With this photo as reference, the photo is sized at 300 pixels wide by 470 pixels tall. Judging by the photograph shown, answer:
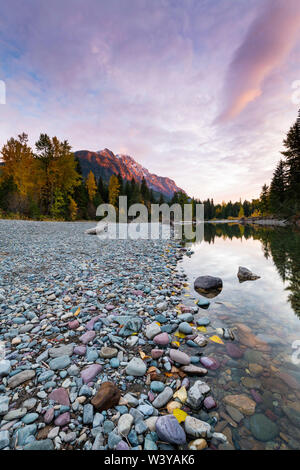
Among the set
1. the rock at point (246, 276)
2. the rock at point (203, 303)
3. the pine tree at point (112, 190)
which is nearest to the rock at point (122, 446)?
the rock at point (203, 303)

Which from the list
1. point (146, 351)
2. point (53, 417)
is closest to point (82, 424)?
point (53, 417)

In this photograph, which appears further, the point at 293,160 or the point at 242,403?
the point at 293,160

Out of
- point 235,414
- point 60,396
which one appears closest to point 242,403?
point 235,414

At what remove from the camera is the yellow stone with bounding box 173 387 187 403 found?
196cm

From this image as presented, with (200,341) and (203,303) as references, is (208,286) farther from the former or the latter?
(200,341)

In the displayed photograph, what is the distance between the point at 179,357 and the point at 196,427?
900 mm

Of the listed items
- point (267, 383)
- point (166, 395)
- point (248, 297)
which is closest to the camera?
point (166, 395)

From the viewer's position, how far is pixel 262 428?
1742 mm

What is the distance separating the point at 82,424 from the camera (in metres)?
1.61

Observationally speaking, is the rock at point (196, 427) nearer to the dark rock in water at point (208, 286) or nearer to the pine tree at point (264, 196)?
the dark rock in water at point (208, 286)

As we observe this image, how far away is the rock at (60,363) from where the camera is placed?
88.7 inches

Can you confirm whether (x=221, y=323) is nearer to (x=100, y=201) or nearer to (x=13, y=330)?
(x=13, y=330)

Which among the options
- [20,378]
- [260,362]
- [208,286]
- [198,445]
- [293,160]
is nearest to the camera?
[198,445]
